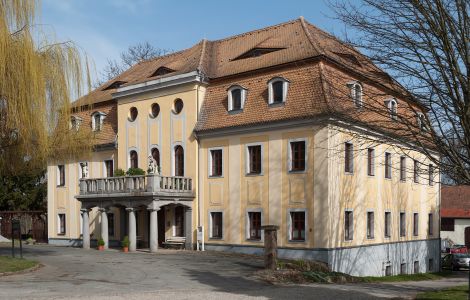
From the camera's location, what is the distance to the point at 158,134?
30438 mm

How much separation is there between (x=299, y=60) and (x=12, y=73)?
12.8 meters

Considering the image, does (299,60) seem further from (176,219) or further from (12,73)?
(12,73)

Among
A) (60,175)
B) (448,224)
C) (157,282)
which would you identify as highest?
(60,175)

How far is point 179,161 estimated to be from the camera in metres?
29.7

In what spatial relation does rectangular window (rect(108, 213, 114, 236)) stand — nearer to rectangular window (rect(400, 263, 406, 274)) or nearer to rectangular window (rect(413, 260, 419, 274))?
rectangular window (rect(400, 263, 406, 274))

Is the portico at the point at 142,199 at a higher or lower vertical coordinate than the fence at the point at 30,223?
higher

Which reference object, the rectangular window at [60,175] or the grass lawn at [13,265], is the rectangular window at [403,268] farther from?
the rectangular window at [60,175]

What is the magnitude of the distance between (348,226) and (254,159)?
17.7ft

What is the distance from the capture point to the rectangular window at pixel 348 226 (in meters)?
25.9

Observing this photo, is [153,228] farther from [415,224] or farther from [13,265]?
[415,224]

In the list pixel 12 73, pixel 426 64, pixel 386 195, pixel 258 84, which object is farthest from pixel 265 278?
pixel 386 195

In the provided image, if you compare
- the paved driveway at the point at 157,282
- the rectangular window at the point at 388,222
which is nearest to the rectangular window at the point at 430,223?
the rectangular window at the point at 388,222

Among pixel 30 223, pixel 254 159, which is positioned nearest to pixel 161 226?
pixel 254 159

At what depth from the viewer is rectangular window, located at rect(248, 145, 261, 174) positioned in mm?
26797
